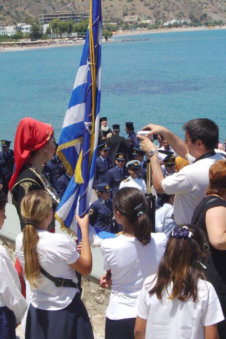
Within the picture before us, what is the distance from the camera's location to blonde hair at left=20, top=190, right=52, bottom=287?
299 centimetres

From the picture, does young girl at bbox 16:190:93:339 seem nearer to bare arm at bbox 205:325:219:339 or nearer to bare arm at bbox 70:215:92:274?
bare arm at bbox 70:215:92:274

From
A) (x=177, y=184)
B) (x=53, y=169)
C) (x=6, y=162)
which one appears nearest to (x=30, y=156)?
(x=177, y=184)

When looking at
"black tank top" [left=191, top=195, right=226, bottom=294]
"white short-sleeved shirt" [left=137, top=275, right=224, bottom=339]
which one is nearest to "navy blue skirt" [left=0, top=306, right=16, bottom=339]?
"white short-sleeved shirt" [left=137, top=275, right=224, bottom=339]

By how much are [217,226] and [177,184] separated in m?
0.47

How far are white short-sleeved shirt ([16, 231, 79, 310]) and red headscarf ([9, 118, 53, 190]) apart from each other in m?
0.54

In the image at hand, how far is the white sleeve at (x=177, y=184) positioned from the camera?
11.0 feet

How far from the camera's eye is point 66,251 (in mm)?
2977

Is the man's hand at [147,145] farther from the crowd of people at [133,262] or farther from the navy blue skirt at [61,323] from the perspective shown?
the navy blue skirt at [61,323]

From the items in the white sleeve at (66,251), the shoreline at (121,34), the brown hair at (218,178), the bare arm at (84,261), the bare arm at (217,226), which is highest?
the brown hair at (218,178)

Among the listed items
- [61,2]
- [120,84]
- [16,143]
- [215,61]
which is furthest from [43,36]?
[16,143]

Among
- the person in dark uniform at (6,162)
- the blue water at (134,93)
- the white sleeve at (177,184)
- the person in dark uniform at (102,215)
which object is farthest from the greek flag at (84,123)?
the blue water at (134,93)

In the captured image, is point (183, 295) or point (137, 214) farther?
point (137, 214)

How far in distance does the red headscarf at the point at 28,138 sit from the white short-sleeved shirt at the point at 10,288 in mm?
549

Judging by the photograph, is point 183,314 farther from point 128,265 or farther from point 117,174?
point 117,174
